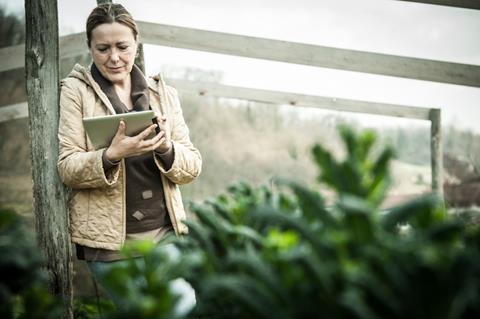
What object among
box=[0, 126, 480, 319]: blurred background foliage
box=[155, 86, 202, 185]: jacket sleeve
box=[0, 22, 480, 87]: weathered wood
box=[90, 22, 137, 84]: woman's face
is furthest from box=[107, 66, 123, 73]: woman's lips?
box=[0, 22, 480, 87]: weathered wood

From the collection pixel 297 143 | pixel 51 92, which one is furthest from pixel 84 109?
pixel 297 143

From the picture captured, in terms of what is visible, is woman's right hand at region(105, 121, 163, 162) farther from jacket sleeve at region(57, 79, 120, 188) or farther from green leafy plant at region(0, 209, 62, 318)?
green leafy plant at region(0, 209, 62, 318)

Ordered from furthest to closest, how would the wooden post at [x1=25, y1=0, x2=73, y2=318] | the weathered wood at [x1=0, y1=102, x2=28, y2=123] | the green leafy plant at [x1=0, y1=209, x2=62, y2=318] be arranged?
1. the weathered wood at [x1=0, y1=102, x2=28, y2=123]
2. the wooden post at [x1=25, y1=0, x2=73, y2=318]
3. the green leafy plant at [x1=0, y1=209, x2=62, y2=318]

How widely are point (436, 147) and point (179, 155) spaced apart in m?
4.98

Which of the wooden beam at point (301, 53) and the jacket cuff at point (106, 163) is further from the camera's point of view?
the wooden beam at point (301, 53)

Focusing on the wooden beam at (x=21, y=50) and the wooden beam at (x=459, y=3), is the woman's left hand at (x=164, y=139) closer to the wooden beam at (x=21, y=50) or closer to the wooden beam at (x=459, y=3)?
the wooden beam at (x=459, y=3)

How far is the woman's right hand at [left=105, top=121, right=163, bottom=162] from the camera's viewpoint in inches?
108

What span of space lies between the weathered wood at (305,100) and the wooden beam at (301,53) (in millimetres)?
1489

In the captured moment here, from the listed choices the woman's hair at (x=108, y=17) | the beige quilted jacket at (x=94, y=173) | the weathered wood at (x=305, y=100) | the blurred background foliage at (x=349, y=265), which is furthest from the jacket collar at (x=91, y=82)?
the weathered wood at (x=305, y=100)

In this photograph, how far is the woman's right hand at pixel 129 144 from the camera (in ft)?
9.00

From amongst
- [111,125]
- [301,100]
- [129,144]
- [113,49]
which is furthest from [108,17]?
[301,100]

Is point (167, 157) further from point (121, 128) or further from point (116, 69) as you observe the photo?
point (116, 69)

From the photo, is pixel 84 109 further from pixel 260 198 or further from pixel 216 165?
pixel 216 165

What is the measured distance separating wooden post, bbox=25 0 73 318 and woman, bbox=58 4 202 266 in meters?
0.36
